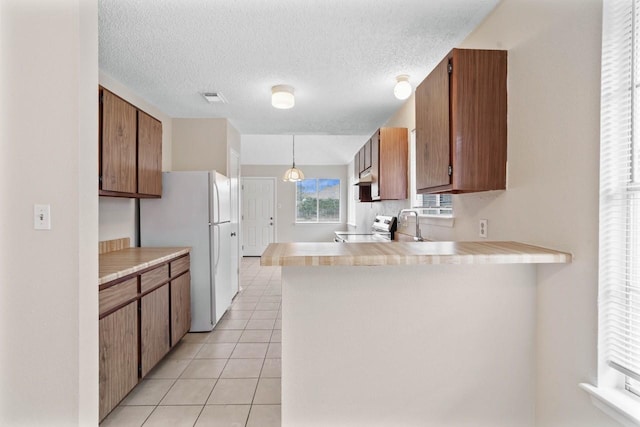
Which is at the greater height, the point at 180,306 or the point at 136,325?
the point at 136,325

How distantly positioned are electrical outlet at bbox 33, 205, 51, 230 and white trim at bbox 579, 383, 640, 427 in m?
2.31

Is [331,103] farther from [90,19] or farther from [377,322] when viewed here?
[377,322]

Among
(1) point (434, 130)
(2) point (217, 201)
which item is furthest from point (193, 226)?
(1) point (434, 130)

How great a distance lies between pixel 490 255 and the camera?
4.44 ft

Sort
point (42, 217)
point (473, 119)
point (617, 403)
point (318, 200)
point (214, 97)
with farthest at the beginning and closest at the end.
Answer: point (318, 200), point (214, 97), point (473, 119), point (42, 217), point (617, 403)

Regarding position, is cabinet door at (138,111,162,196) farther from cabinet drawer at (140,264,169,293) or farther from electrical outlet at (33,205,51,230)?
electrical outlet at (33,205,51,230)

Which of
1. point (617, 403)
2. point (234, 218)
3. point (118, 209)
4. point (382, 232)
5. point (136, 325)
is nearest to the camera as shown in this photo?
point (617, 403)

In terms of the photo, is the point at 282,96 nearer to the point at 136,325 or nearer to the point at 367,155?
the point at 367,155

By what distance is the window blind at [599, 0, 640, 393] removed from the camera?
1154 millimetres

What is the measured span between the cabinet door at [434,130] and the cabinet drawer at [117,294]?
194cm

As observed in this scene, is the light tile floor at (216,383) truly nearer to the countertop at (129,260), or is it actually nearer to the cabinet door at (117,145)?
the countertop at (129,260)

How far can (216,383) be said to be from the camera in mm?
2338

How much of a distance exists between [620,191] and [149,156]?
10.1 feet

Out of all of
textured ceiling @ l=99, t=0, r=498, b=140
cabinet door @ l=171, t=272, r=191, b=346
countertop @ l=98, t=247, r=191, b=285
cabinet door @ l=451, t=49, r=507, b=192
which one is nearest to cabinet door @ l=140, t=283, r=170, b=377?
cabinet door @ l=171, t=272, r=191, b=346
